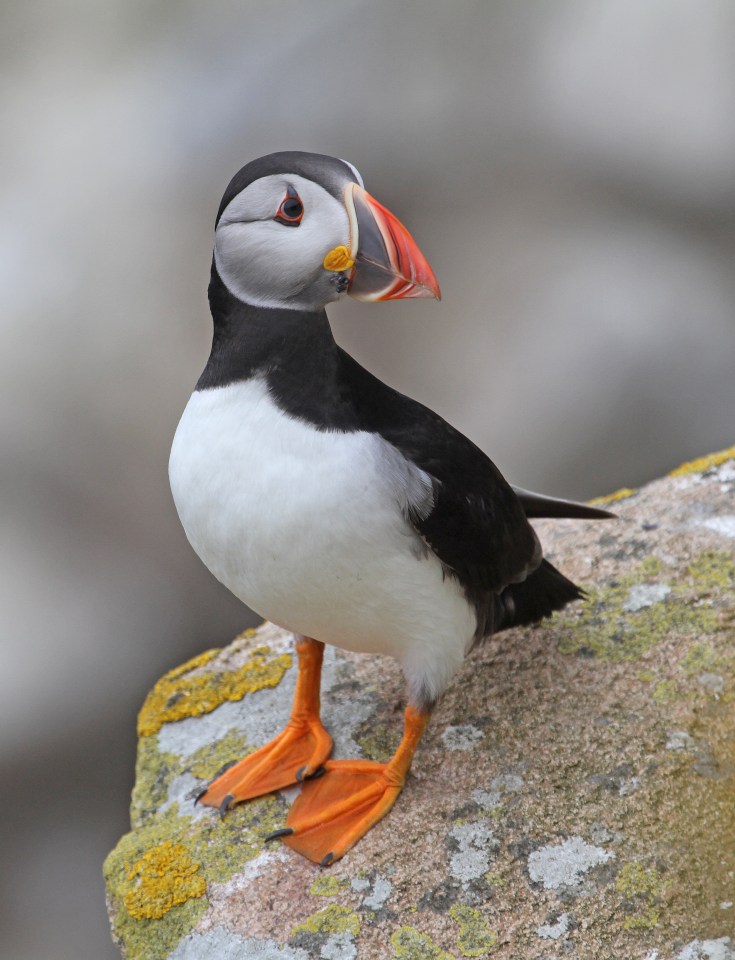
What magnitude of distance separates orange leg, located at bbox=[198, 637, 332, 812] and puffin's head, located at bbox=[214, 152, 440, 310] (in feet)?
3.54

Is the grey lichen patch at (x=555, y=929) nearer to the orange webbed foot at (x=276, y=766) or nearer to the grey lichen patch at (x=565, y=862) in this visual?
the grey lichen patch at (x=565, y=862)

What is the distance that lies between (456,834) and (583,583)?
109 centimetres

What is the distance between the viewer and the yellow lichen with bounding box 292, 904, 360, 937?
7.97 feet

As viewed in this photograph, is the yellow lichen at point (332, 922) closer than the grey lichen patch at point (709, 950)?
No

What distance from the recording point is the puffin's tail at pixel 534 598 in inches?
117

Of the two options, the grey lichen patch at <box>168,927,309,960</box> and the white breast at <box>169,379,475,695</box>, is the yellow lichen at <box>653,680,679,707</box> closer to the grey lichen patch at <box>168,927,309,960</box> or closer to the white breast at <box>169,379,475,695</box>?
the white breast at <box>169,379,475,695</box>

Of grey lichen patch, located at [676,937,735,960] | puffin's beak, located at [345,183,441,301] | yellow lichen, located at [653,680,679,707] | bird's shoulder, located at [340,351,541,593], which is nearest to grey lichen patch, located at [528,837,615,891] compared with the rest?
grey lichen patch, located at [676,937,735,960]

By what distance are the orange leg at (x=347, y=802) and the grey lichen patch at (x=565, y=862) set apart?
40cm

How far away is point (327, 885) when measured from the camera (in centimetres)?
254

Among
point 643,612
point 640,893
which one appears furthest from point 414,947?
point 643,612

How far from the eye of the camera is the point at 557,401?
532 cm

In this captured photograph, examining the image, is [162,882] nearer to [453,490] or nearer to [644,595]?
[453,490]

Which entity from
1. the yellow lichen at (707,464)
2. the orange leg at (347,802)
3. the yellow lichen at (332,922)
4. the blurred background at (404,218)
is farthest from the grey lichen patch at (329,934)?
the blurred background at (404,218)

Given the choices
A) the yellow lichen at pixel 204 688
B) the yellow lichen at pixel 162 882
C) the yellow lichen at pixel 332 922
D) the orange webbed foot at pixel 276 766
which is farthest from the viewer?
the yellow lichen at pixel 204 688
